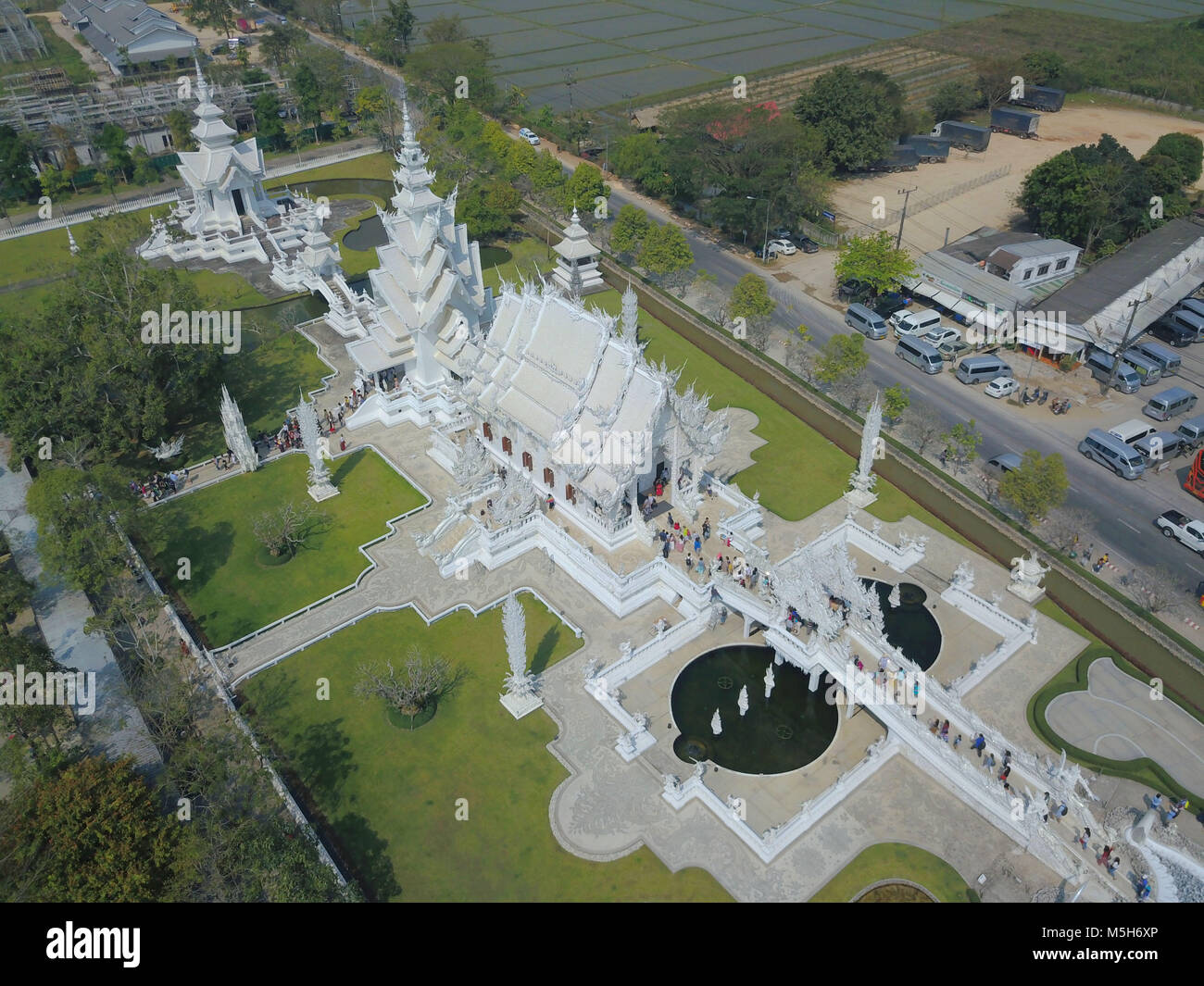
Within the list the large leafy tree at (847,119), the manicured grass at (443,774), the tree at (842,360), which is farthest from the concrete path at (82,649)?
the large leafy tree at (847,119)

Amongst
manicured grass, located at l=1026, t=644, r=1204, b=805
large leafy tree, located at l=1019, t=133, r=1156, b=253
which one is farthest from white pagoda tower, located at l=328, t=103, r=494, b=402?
large leafy tree, located at l=1019, t=133, r=1156, b=253

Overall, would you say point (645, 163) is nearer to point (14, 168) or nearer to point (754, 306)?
point (754, 306)

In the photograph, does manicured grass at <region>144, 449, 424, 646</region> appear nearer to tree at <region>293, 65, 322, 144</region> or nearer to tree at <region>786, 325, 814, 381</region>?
tree at <region>786, 325, 814, 381</region>

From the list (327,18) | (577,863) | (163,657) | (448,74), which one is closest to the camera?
(577,863)

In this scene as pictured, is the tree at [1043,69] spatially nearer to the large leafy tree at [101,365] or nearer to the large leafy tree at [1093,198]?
the large leafy tree at [1093,198]

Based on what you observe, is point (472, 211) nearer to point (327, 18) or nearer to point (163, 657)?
point (163, 657)

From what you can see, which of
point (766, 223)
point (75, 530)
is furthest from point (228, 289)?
point (766, 223)
